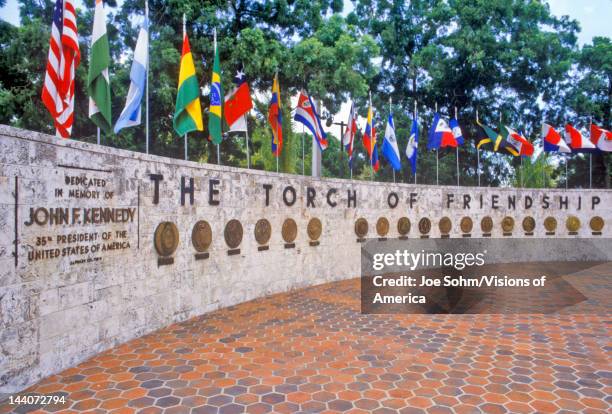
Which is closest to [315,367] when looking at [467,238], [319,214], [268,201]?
[268,201]

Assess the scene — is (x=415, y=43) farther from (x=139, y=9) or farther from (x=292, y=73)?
(x=139, y=9)

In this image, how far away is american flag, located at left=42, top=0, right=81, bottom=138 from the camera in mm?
5750

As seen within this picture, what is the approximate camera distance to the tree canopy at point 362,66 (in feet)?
51.9

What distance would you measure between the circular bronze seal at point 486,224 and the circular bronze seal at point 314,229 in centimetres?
647

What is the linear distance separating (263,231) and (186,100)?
3031mm

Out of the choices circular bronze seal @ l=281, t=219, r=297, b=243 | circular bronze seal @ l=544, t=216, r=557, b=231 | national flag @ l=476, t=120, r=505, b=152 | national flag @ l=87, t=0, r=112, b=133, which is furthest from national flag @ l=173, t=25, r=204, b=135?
circular bronze seal @ l=544, t=216, r=557, b=231

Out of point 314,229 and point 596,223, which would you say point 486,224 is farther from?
point 314,229

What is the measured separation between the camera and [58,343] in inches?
205

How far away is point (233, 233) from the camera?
859cm

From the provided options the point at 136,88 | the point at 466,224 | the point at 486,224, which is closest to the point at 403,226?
the point at 466,224

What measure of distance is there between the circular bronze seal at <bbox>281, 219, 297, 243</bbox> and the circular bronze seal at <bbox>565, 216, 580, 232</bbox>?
10.5 meters

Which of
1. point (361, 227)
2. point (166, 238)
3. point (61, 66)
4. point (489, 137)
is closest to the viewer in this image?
point (61, 66)

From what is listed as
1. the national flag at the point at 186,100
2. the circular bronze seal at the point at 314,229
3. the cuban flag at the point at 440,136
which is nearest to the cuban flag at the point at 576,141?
the cuban flag at the point at 440,136

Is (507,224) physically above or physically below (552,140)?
below
